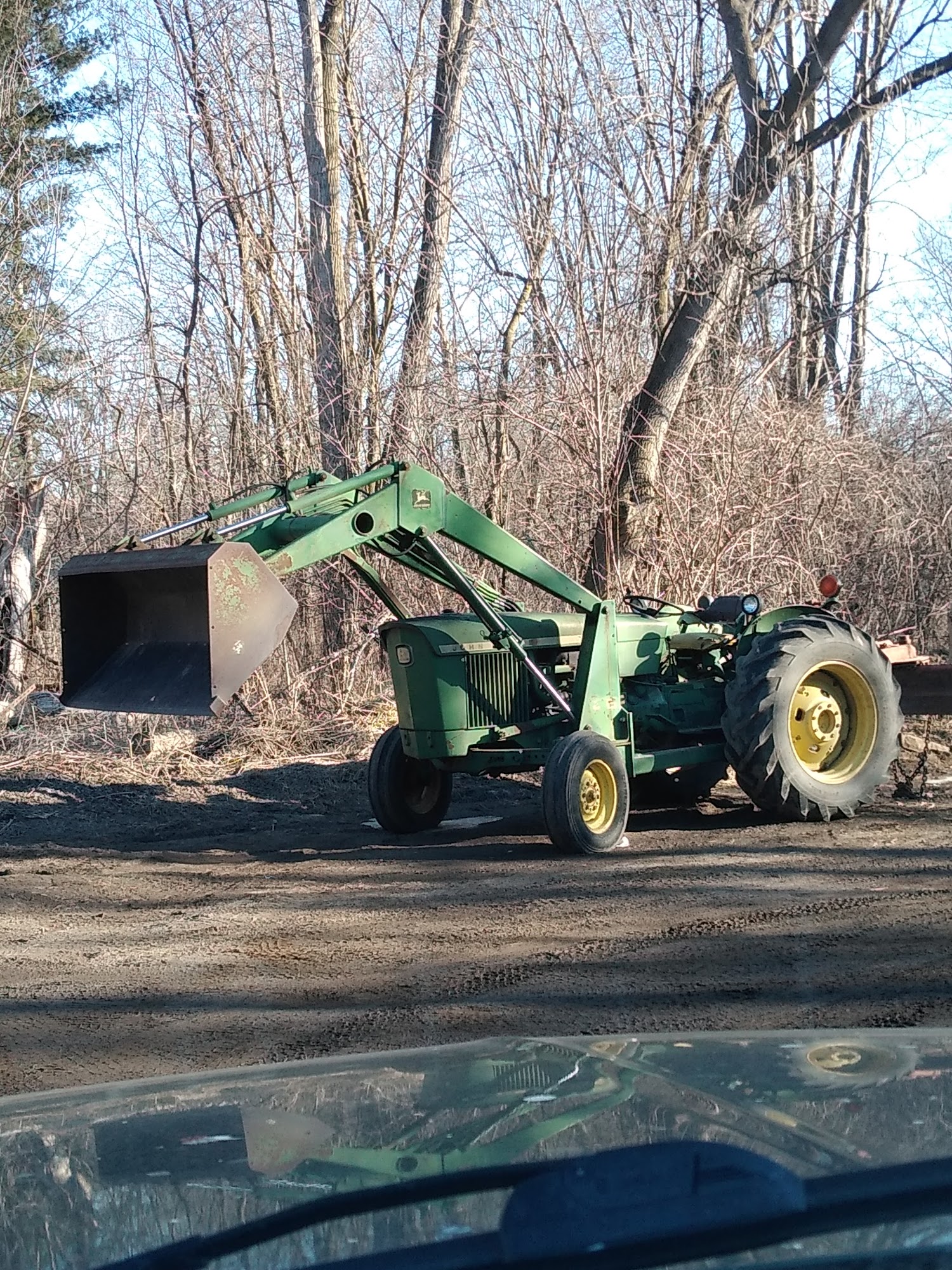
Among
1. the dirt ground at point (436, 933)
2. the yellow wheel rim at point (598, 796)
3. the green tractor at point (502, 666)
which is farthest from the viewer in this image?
the yellow wheel rim at point (598, 796)

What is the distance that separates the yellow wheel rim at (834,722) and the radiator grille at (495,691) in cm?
176

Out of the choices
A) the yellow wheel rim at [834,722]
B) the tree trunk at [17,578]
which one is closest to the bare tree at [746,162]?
the yellow wheel rim at [834,722]

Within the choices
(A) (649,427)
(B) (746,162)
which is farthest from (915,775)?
(B) (746,162)

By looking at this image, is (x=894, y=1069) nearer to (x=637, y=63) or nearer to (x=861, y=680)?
(x=861, y=680)

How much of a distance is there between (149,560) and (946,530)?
11816 millimetres

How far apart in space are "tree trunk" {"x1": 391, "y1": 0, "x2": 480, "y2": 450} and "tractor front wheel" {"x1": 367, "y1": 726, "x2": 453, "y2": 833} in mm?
6809

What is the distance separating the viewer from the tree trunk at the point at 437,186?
15344mm

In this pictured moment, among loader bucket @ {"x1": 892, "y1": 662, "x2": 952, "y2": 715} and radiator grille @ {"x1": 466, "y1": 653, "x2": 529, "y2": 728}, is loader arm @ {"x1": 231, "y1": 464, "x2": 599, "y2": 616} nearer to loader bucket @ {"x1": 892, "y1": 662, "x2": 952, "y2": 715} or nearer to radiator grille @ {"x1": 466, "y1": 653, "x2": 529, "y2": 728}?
radiator grille @ {"x1": 466, "y1": 653, "x2": 529, "y2": 728}

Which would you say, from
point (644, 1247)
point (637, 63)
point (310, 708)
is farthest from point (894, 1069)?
point (637, 63)

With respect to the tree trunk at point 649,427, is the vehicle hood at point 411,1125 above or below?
below

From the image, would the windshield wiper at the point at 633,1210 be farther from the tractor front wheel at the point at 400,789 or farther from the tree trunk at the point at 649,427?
the tree trunk at the point at 649,427

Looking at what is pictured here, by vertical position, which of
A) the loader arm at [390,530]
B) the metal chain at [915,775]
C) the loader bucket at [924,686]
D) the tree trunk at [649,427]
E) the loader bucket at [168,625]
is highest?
the tree trunk at [649,427]

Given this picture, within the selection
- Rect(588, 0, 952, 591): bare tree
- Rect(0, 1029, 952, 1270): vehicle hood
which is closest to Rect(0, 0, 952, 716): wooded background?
Rect(588, 0, 952, 591): bare tree

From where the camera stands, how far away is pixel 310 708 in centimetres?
1363
